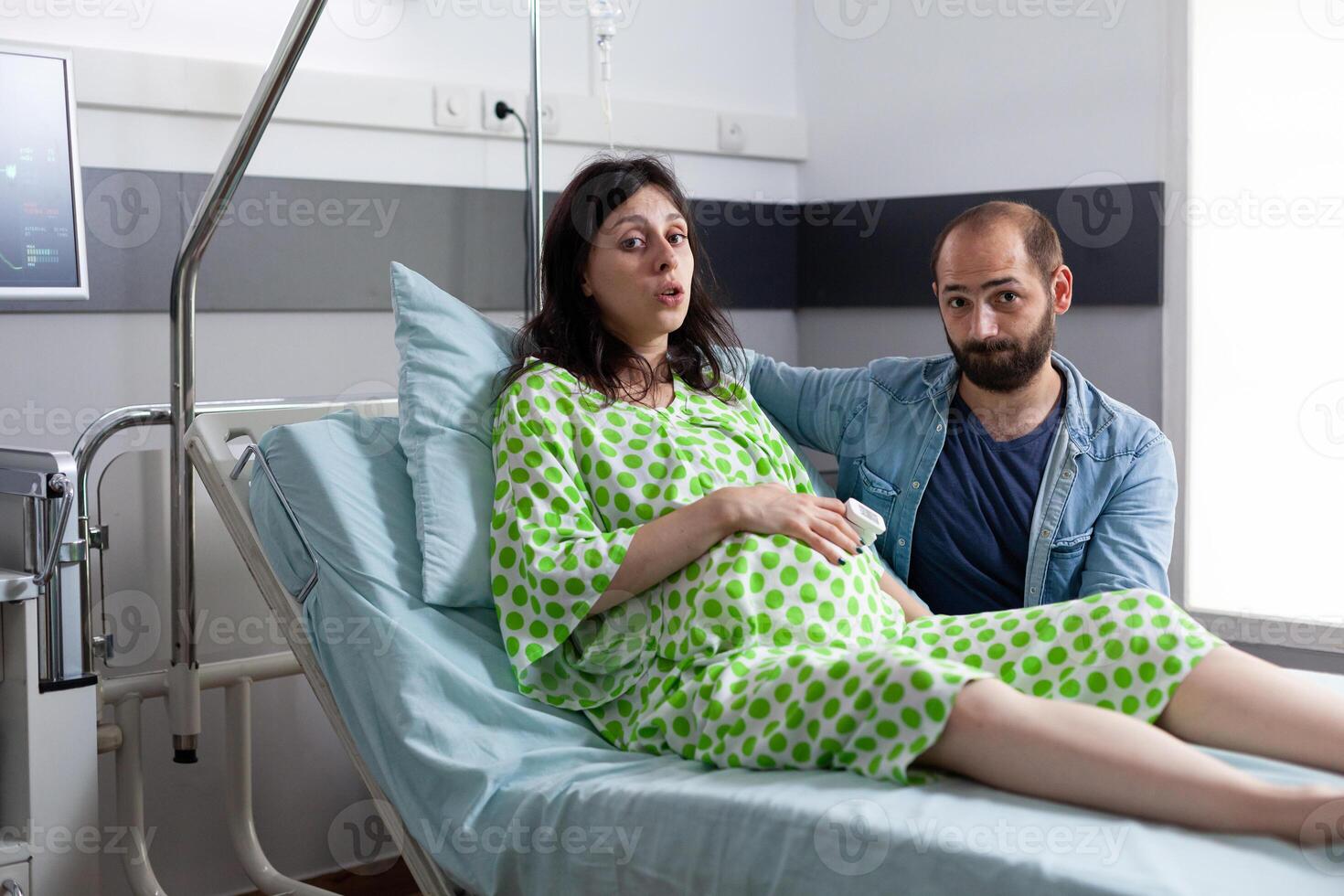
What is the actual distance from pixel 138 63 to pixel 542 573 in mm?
1156

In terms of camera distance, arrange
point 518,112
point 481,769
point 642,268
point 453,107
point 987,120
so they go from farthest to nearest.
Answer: point 987,120
point 518,112
point 453,107
point 642,268
point 481,769

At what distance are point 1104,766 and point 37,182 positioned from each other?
5.37 ft

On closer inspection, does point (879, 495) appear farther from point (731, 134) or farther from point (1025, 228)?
point (731, 134)

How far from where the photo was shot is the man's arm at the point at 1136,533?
191 centimetres

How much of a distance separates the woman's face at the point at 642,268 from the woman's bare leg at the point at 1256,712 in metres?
0.85

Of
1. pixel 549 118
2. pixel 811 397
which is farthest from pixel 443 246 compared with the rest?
pixel 811 397

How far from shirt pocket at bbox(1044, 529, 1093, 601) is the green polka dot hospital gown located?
0.84 ft

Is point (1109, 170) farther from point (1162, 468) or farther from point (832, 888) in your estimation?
point (832, 888)

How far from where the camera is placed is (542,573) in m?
1.64

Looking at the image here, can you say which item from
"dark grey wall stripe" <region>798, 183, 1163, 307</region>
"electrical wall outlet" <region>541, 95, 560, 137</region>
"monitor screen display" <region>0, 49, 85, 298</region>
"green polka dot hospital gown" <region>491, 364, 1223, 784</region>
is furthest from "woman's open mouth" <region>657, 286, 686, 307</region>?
"dark grey wall stripe" <region>798, 183, 1163, 307</region>

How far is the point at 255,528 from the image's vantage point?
1.81m

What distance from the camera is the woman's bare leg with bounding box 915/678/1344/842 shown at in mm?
1219

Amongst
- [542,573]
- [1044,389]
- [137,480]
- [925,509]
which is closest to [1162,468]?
[1044,389]

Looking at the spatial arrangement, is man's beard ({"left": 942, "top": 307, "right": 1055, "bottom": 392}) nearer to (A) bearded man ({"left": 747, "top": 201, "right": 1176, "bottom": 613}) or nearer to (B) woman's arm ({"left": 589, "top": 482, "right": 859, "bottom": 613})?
(A) bearded man ({"left": 747, "top": 201, "right": 1176, "bottom": 613})
